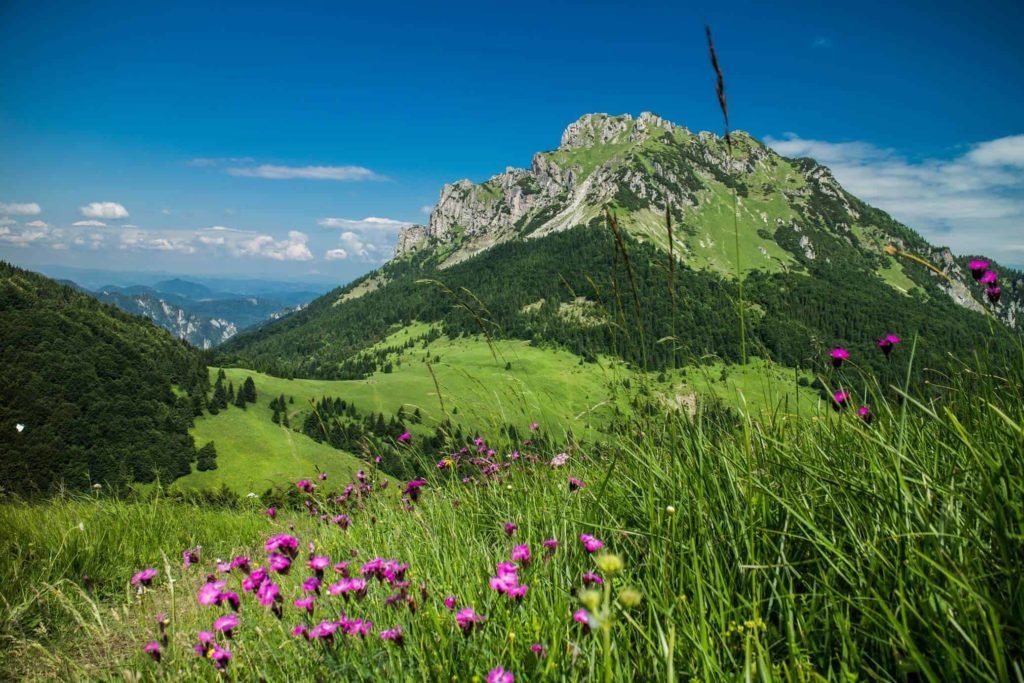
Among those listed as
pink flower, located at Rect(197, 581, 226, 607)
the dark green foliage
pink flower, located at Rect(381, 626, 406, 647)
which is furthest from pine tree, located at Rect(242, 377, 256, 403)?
pink flower, located at Rect(381, 626, 406, 647)

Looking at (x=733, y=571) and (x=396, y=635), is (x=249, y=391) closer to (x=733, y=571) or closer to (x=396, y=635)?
(x=396, y=635)

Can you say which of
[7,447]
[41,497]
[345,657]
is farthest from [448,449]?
[7,447]

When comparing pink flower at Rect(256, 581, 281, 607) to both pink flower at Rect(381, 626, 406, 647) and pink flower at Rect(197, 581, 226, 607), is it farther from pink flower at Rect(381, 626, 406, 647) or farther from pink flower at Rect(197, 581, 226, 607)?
pink flower at Rect(381, 626, 406, 647)

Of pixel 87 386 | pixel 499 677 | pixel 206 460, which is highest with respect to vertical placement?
pixel 499 677

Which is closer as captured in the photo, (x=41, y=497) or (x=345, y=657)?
(x=345, y=657)

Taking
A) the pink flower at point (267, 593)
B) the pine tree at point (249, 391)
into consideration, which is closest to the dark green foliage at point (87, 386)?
the pine tree at point (249, 391)

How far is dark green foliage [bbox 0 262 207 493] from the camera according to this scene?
3661 inches

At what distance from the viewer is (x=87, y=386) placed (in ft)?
394

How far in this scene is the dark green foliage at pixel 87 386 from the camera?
93.0 metres

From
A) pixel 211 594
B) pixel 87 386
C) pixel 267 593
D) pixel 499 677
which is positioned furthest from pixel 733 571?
pixel 87 386

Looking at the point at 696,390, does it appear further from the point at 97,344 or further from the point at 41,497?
the point at 97,344

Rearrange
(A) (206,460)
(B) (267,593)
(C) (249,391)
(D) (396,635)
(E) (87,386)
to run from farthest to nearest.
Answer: (C) (249,391), (E) (87,386), (A) (206,460), (B) (267,593), (D) (396,635)

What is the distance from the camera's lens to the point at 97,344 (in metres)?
136

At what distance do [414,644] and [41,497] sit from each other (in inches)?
448
